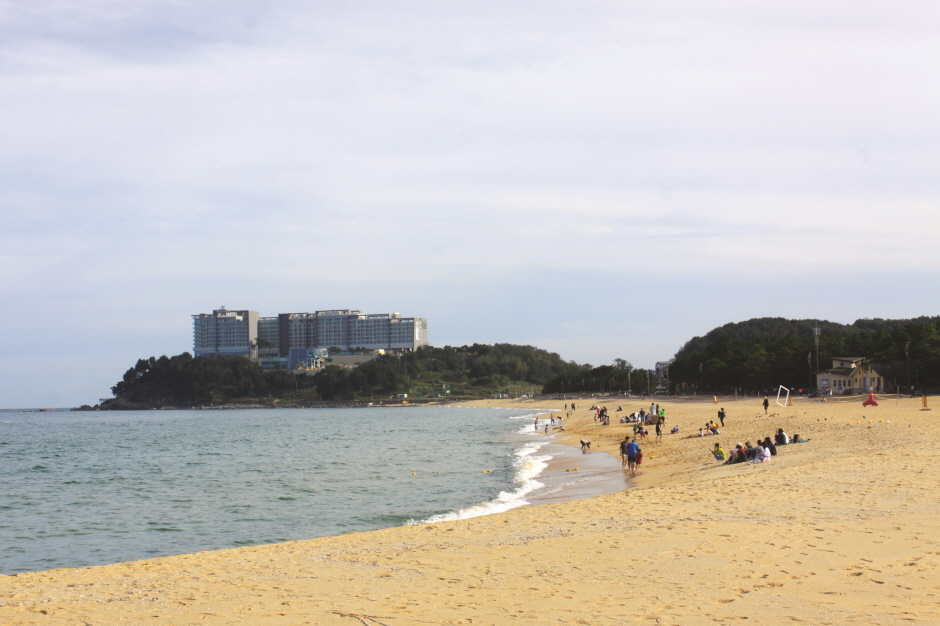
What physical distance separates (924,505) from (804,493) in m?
2.48

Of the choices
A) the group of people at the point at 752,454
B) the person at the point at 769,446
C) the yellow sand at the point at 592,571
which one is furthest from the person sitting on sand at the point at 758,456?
the yellow sand at the point at 592,571

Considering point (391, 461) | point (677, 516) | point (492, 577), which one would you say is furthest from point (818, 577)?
point (391, 461)

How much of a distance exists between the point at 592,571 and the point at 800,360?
81726mm

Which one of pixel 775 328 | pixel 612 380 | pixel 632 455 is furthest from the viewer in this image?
pixel 775 328

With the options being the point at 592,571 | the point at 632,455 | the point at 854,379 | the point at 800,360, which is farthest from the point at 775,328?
the point at 592,571

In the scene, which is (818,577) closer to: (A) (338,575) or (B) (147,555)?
(A) (338,575)

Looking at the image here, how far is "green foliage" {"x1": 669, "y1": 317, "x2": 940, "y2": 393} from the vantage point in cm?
6519

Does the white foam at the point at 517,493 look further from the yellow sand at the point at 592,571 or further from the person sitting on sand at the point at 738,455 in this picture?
the person sitting on sand at the point at 738,455

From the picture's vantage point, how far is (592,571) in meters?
8.37

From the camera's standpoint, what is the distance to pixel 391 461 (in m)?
33.1

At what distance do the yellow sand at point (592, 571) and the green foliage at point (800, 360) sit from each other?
60186mm

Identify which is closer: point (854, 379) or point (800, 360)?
point (854, 379)

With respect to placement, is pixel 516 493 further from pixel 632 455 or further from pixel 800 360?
pixel 800 360

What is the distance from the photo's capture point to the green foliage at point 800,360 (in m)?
65.2
